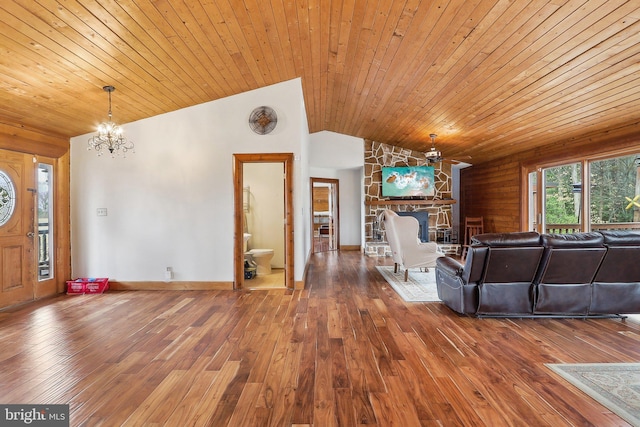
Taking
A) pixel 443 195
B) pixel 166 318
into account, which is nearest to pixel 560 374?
pixel 166 318

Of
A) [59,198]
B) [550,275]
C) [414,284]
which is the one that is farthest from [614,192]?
[59,198]

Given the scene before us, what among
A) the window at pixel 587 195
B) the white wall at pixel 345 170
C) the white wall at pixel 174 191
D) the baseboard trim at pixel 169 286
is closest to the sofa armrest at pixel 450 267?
the white wall at pixel 174 191

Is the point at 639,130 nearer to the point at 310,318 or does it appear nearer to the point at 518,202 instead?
the point at 518,202

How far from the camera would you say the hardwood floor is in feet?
6.64

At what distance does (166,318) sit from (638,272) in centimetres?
508

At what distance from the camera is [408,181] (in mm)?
8883

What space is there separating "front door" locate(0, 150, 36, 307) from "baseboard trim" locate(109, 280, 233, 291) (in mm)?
1046

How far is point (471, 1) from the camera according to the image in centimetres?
283

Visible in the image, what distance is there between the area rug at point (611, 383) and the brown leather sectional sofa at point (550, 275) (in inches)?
43.6

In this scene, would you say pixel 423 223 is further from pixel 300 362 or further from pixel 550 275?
pixel 300 362

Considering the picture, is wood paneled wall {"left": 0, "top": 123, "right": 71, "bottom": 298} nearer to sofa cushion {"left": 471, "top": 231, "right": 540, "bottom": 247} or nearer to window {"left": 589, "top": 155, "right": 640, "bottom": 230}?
sofa cushion {"left": 471, "top": 231, "right": 540, "bottom": 247}

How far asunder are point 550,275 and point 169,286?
504cm

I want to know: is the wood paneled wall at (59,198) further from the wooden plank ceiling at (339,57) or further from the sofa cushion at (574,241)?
the sofa cushion at (574,241)

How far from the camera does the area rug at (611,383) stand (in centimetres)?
202
